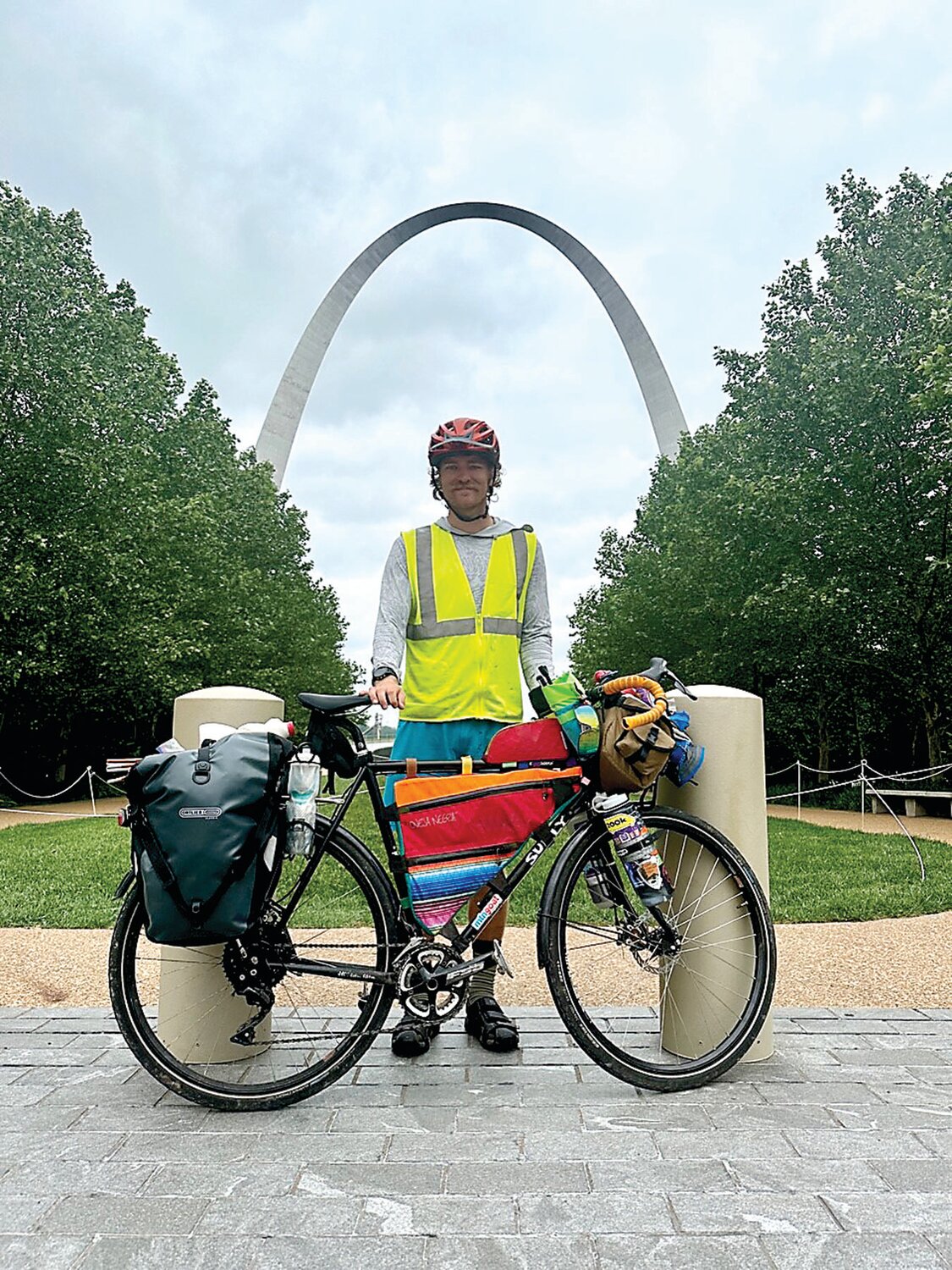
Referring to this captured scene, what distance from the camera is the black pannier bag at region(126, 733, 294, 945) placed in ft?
9.82

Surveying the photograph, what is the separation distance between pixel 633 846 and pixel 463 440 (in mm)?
1546

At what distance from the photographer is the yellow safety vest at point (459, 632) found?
12.6ft

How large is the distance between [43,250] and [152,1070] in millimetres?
19938

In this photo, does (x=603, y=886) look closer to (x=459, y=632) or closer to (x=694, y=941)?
(x=694, y=941)

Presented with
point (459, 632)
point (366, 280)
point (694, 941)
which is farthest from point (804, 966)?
point (366, 280)

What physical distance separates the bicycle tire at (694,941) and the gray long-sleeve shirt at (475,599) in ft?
2.43

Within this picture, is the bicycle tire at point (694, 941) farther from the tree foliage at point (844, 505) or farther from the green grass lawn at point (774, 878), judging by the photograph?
the tree foliage at point (844, 505)

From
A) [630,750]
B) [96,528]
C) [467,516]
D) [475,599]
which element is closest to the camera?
[630,750]

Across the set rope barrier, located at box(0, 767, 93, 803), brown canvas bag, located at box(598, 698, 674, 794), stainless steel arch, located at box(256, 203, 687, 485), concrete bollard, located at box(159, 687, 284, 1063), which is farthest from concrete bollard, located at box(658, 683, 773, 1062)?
stainless steel arch, located at box(256, 203, 687, 485)

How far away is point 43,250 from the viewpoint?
19.9 metres

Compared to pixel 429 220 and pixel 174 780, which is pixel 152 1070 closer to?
pixel 174 780

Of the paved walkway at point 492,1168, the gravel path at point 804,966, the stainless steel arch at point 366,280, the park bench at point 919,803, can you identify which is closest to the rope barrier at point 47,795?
the gravel path at point 804,966

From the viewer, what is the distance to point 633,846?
3.44 metres

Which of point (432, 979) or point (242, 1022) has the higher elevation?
point (432, 979)
